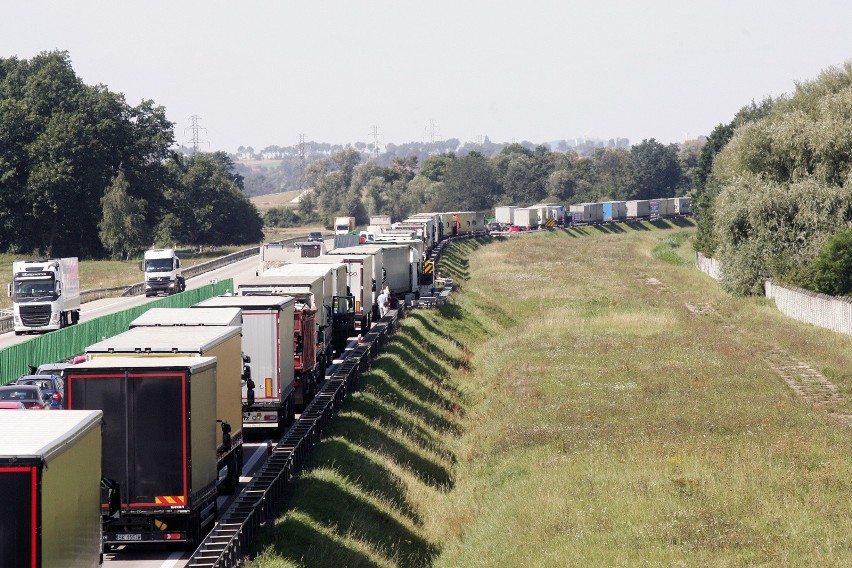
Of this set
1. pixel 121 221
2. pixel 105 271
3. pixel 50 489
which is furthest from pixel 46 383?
pixel 121 221

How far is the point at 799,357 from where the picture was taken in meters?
51.3

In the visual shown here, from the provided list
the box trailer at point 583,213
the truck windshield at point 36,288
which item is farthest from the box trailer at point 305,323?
the box trailer at point 583,213

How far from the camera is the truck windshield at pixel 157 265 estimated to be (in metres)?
78.9

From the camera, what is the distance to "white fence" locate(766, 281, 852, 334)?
188 feet

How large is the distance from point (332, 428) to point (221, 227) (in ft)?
429

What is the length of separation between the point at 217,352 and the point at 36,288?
Result: 124 feet

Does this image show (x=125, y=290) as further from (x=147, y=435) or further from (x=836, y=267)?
(x=147, y=435)

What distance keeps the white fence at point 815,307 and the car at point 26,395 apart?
124 feet

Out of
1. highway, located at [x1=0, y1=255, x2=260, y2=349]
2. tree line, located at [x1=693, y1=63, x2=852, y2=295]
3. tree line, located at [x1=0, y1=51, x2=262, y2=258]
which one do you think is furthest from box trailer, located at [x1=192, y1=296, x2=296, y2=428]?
tree line, located at [x1=0, y1=51, x2=262, y2=258]

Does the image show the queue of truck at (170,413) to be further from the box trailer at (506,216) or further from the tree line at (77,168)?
the box trailer at (506,216)

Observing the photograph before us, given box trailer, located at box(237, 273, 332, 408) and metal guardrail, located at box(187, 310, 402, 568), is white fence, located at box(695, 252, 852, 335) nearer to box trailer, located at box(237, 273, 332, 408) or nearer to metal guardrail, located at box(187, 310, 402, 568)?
box trailer, located at box(237, 273, 332, 408)

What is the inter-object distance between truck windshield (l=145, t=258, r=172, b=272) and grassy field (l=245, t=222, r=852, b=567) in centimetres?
2173

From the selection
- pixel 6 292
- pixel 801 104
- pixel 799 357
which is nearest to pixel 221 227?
pixel 6 292

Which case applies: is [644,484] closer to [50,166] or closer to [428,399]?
[428,399]
